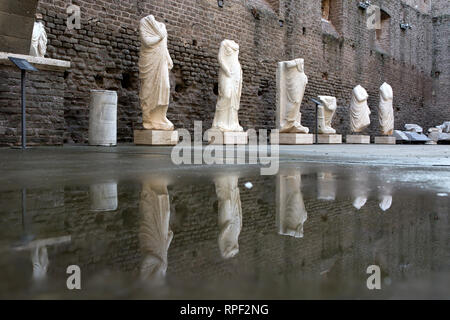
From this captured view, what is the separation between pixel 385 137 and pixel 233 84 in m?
7.88

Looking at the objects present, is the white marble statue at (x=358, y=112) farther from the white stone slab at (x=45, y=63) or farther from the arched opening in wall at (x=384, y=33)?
the white stone slab at (x=45, y=63)

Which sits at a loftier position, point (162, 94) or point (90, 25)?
point (90, 25)

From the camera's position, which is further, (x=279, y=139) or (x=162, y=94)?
(x=279, y=139)

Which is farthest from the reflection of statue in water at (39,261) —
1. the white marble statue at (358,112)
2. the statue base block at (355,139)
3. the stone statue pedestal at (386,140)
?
the stone statue pedestal at (386,140)

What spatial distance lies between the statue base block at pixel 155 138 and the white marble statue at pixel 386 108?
28.9 ft

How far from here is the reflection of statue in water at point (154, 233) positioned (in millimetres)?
844

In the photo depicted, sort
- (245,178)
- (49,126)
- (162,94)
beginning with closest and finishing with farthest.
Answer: (245,178) < (49,126) < (162,94)

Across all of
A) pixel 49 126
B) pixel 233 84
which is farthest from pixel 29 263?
pixel 233 84

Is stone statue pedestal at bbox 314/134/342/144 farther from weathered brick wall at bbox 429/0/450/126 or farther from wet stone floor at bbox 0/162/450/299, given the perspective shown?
weathered brick wall at bbox 429/0/450/126

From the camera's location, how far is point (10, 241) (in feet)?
3.36

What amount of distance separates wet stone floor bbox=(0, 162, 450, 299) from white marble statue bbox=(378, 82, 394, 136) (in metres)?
13.0
